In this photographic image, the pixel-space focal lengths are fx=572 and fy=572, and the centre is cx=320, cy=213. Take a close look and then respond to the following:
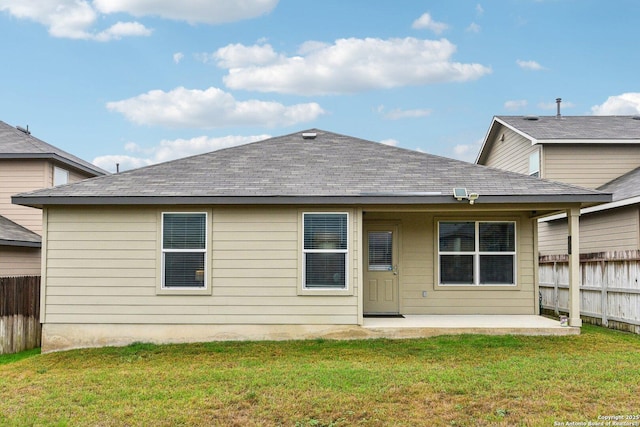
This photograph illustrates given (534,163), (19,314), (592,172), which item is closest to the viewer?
(19,314)

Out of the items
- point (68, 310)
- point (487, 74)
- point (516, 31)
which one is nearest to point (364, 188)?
point (68, 310)

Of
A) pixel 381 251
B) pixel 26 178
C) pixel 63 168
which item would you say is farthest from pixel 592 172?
pixel 26 178

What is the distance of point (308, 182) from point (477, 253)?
3.83 metres

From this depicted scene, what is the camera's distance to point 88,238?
9.98 metres

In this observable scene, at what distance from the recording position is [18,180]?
50.4 ft

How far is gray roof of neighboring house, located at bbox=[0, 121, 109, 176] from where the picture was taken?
15016mm

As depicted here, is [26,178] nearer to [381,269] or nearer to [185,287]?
[185,287]

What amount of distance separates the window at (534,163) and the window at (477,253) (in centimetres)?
523

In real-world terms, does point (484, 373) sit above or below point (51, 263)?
below

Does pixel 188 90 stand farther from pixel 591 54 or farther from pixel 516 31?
pixel 591 54

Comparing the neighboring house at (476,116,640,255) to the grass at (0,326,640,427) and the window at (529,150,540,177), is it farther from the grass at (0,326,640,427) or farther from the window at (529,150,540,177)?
the grass at (0,326,640,427)

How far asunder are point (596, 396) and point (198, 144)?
24877mm

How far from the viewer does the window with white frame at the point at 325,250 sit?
391 inches

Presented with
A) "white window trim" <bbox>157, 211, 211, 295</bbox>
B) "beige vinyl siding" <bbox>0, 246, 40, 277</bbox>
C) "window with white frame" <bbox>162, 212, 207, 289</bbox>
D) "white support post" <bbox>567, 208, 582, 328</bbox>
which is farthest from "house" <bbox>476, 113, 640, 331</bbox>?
"beige vinyl siding" <bbox>0, 246, 40, 277</bbox>
